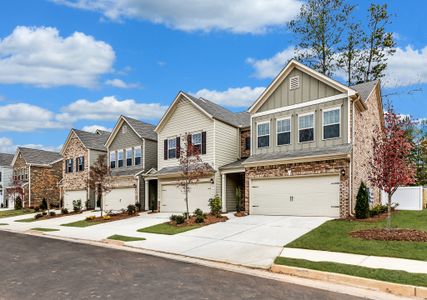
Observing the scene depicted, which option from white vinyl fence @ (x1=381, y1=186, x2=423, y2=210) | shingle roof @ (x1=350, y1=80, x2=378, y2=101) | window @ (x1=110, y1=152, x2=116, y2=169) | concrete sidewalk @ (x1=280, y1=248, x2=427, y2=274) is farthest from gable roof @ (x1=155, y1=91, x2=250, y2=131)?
concrete sidewalk @ (x1=280, y1=248, x2=427, y2=274)

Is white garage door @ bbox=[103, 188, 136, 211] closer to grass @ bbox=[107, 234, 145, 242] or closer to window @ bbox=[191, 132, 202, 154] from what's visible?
window @ bbox=[191, 132, 202, 154]

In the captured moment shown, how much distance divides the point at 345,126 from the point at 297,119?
111 inches

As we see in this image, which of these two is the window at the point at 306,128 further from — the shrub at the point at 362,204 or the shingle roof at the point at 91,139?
the shingle roof at the point at 91,139

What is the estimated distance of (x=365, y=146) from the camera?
2180cm

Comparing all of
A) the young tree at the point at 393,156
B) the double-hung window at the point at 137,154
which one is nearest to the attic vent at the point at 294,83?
the young tree at the point at 393,156

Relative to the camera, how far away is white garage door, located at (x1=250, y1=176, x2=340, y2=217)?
61.2ft

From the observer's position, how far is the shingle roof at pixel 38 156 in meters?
44.8

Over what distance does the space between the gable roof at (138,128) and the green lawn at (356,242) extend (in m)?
18.3

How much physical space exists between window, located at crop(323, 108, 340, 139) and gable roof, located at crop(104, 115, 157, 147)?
51.3ft

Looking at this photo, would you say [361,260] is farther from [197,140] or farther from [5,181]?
[5,181]

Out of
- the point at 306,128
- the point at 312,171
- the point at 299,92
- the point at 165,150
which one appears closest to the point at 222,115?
the point at 165,150

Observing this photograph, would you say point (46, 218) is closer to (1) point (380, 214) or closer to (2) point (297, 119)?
(2) point (297, 119)

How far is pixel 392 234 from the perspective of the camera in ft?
42.8

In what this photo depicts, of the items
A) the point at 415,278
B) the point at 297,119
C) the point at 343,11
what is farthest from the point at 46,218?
the point at 343,11
